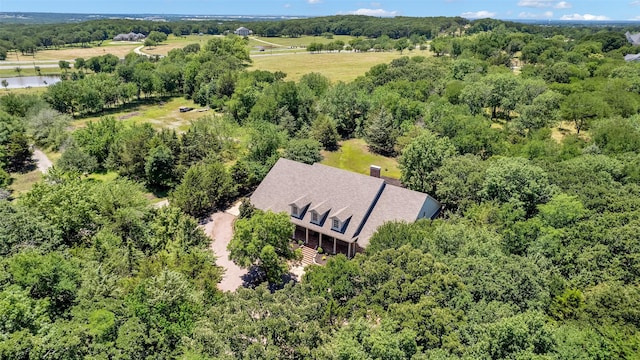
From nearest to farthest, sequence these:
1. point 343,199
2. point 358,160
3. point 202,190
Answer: point 343,199
point 202,190
point 358,160

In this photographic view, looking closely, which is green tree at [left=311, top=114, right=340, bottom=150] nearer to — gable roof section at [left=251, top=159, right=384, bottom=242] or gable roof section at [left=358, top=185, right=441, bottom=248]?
gable roof section at [left=251, top=159, right=384, bottom=242]

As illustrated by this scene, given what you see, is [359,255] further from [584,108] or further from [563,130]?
[563,130]

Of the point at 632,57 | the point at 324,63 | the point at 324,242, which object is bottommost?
the point at 324,242

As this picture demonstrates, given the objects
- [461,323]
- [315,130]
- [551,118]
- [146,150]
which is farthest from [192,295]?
[551,118]

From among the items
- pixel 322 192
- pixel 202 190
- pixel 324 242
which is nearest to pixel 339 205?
pixel 322 192

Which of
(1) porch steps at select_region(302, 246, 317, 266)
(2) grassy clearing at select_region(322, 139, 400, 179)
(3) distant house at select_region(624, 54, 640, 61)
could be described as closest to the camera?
(1) porch steps at select_region(302, 246, 317, 266)

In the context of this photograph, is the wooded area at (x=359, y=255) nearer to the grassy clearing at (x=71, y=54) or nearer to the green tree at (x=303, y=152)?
the green tree at (x=303, y=152)

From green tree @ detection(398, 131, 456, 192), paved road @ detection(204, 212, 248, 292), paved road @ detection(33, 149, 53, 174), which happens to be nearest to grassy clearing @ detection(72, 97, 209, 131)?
paved road @ detection(33, 149, 53, 174)
